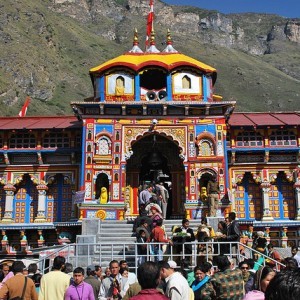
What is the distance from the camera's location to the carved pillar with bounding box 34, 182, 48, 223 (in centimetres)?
2341

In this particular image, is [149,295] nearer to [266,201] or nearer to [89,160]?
[89,160]

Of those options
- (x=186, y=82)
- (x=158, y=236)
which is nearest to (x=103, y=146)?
(x=186, y=82)

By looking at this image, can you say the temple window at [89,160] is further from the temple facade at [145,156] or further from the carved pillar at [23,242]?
the carved pillar at [23,242]

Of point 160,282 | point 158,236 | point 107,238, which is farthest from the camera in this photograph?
point 107,238

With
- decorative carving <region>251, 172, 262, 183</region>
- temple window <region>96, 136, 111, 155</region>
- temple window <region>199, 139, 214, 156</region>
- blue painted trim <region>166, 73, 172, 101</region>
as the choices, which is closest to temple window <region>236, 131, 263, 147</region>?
decorative carving <region>251, 172, 262, 183</region>

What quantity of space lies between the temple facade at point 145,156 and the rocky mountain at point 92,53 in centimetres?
6661

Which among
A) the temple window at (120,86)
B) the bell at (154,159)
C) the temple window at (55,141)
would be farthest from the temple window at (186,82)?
the temple window at (55,141)

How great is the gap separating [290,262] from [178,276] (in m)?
2.77

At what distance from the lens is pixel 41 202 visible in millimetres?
23672

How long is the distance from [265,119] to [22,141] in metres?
11.7

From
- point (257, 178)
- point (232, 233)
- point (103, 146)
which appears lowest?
point (232, 233)

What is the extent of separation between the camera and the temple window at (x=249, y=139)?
24047 mm

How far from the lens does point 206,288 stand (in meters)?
8.16

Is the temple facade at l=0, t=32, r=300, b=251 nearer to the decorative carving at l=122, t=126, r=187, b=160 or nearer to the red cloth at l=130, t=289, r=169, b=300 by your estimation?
the decorative carving at l=122, t=126, r=187, b=160
